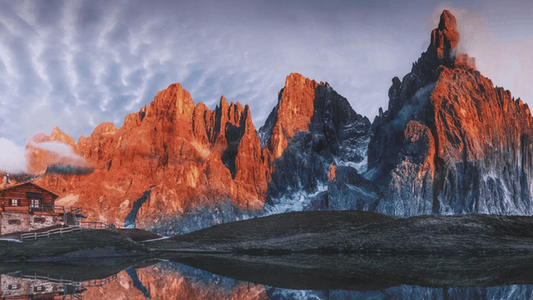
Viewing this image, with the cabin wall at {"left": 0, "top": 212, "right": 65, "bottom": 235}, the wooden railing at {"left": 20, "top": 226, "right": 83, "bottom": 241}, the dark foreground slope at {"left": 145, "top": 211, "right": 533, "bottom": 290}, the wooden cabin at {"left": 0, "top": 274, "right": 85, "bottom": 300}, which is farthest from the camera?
the cabin wall at {"left": 0, "top": 212, "right": 65, "bottom": 235}

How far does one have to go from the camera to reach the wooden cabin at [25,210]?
56812 millimetres

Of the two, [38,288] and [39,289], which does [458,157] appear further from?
[39,289]

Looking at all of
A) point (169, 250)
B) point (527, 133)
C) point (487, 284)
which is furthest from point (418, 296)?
point (527, 133)

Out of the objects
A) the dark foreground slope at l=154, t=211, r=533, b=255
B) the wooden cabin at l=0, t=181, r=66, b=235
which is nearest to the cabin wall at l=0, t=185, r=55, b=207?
the wooden cabin at l=0, t=181, r=66, b=235

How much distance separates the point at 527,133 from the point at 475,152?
44054 millimetres

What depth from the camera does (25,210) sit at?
58562 millimetres

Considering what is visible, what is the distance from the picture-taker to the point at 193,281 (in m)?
20.6

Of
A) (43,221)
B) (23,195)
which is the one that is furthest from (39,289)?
(23,195)

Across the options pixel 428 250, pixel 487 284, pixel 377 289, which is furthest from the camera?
pixel 428 250

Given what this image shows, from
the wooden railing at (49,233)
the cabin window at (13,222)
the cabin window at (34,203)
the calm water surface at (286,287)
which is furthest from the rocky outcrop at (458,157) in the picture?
the calm water surface at (286,287)

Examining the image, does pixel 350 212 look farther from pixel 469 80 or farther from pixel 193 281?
pixel 469 80

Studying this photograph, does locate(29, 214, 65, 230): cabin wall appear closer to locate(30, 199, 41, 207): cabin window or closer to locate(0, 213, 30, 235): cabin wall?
locate(0, 213, 30, 235): cabin wall

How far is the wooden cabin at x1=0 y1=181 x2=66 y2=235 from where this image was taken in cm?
5681

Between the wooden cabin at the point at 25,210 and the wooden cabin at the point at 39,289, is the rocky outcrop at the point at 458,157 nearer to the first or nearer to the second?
the wooden cabin at the point at 25,210
